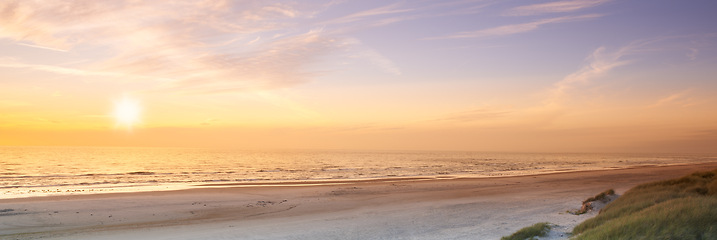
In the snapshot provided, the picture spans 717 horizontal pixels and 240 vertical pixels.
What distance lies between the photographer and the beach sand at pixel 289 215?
1433cm

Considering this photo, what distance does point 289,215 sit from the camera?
1844 cm

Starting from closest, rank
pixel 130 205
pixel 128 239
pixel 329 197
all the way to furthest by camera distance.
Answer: pixel 128 239, pixel 130 205, pixel 329 197

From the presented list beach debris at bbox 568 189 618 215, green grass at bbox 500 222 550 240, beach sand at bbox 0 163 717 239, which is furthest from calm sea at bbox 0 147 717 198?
green grass at bbox 500 222 550 240

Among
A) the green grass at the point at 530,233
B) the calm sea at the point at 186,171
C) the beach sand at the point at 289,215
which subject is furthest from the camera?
the calm sea at the point at 186,171

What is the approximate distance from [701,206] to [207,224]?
15688 millimetres

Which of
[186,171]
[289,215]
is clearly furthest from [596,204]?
[186,171]

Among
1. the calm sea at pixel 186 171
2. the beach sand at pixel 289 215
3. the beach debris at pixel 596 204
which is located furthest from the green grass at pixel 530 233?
the calm sea at pixel 186 171

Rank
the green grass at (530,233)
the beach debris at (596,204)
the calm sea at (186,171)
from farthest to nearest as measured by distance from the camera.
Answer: the calm sea at (186,171) → the beach debris at (596,204) → the green grass at (530,233)

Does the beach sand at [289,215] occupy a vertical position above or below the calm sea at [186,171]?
below

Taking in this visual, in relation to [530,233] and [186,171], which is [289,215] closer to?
[530,233]

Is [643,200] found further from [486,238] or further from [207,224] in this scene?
[207,224]

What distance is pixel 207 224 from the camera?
1633 centimetres

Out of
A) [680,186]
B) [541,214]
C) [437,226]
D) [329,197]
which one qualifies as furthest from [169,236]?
[680,186]

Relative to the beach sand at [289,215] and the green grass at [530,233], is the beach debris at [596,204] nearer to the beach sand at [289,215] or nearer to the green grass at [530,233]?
the beach sand at [289,215]
